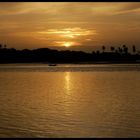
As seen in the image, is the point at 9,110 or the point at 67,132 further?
the point at 9,110

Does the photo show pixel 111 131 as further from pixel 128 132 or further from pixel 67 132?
pixel 67 132

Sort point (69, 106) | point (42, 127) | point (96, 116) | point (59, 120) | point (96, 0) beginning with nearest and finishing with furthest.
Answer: point (96, 0) < point (42, 127) < point (59, 120) < point (96, 116) < point (69, 106)

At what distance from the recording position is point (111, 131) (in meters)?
14.8

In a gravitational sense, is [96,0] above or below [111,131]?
above

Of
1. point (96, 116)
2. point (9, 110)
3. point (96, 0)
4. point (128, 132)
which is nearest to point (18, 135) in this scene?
point (128, 132)

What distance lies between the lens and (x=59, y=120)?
1753 cm

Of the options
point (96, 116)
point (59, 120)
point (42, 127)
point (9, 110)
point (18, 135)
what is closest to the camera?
point (18, 135)

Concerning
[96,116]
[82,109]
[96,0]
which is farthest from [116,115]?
[96,0]

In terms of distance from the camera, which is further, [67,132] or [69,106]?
[69,106]

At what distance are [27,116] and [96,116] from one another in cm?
386

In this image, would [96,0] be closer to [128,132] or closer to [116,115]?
[128,132]


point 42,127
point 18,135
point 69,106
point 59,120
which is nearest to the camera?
point 18,135

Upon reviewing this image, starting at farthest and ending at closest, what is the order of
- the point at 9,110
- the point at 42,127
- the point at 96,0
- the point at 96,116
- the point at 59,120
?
1. the point at 9,110
2. the point at 96,116
3. the point at 59,120
4. the point at 42,127
5. the point at 96,0

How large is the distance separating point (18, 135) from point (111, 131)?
3978 mm
